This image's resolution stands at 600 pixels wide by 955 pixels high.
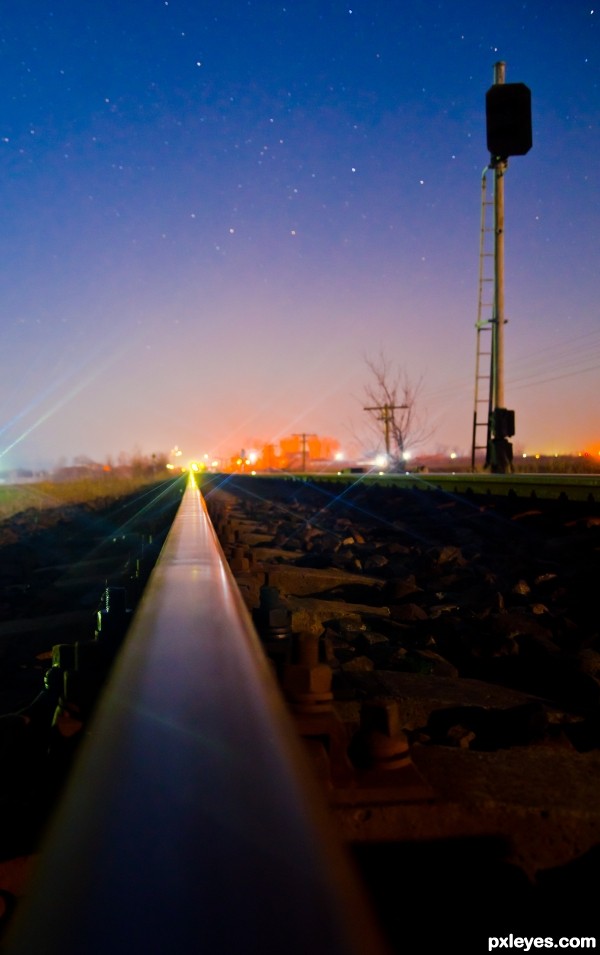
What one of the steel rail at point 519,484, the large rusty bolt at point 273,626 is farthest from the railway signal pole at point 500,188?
the large rusty bolt at point 273,626

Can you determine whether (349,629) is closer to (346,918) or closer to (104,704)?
(104,704)

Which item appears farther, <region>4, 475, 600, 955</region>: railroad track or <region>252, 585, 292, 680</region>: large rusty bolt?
<region>252, 585, 292, 680</region>: large rusty bolt

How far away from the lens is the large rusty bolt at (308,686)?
1617 millimetres

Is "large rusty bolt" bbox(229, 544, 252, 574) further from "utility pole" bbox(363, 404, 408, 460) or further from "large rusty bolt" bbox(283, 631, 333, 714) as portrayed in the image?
"utility pole" bbox(363, 404, 408, 460)

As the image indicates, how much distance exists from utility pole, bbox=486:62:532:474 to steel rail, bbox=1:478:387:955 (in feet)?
56.0

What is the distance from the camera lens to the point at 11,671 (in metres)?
4.74

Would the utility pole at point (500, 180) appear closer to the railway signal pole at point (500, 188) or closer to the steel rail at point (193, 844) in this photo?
the railway signal pole at point (500, 188)

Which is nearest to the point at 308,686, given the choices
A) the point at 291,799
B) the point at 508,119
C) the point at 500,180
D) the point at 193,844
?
the point at 291,799

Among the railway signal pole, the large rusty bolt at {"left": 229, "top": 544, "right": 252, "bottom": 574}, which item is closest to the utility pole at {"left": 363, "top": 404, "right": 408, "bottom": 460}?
the railway signal pole

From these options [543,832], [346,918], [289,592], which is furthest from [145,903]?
[289,592]

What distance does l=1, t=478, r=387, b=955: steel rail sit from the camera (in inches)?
31.8

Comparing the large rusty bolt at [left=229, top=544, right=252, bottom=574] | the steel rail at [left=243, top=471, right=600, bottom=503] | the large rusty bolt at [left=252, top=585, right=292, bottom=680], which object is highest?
the steel rail at [left=243, top=471, right=600, bottom=503]

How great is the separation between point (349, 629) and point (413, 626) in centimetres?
40

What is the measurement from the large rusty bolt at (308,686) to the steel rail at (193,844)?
46mm
